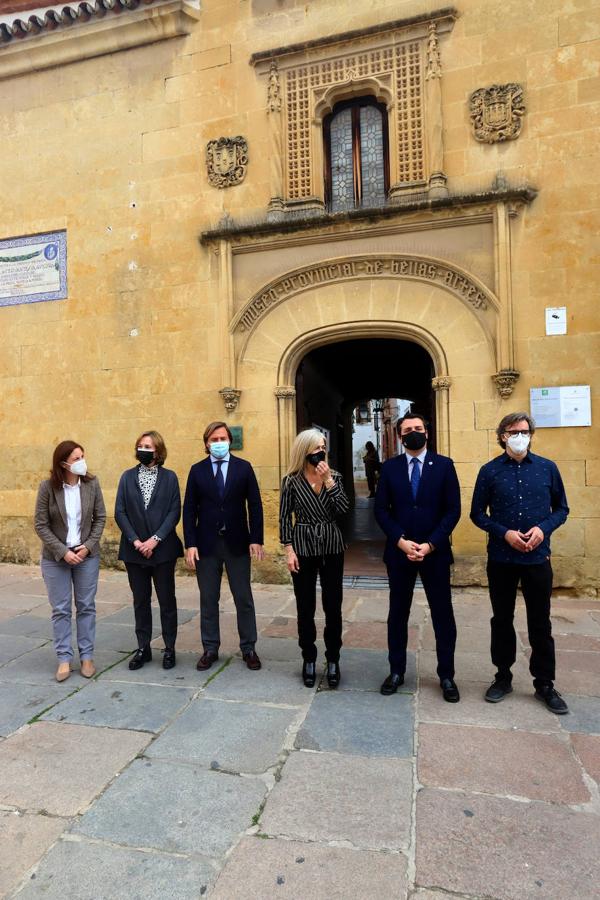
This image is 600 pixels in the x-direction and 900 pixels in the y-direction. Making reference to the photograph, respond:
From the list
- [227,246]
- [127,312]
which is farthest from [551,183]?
[127,312]

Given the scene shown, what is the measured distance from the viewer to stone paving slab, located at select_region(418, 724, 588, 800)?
2.73 metres

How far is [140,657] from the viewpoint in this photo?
445cm

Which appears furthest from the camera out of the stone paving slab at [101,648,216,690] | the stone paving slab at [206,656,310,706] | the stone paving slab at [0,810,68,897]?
the stone paving slab at [101,648,216,690]

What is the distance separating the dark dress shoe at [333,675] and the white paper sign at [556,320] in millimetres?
4513

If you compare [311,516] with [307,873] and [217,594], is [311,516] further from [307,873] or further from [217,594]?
[307,873]

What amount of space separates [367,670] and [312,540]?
3.72 feet

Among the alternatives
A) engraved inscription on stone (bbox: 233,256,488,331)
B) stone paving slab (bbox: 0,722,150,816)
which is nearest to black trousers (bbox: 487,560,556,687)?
stone paving slab (bbox: 0,722,150,816)

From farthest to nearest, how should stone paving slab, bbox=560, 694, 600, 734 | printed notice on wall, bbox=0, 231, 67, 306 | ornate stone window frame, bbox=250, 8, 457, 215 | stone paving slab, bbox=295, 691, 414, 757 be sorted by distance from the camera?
printed notice on wall, bbox=0, 231, 67, 306 → ornate stone window frame, bbox=250, 8, 457, 215 → stone paving slab, bbox=560, 694, 600, 734 → stone paving slab, bbox=295, 691, 414, 757

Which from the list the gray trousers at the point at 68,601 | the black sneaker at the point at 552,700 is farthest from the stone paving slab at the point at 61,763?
the black sneaker at the point at 552,700

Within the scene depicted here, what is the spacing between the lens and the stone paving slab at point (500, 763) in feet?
8.95

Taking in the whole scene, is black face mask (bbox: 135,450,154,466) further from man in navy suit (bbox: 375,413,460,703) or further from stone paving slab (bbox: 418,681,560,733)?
stone paving slab (bbox: 418,681,560,733)

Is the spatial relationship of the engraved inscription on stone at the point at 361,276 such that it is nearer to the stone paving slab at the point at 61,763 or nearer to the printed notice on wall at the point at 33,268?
the printed notice on wall at the point at 33,268

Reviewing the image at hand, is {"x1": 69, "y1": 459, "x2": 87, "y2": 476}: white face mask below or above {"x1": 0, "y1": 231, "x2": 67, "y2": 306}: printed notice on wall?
below

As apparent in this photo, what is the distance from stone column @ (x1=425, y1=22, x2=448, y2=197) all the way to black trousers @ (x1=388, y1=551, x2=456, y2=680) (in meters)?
4.82
